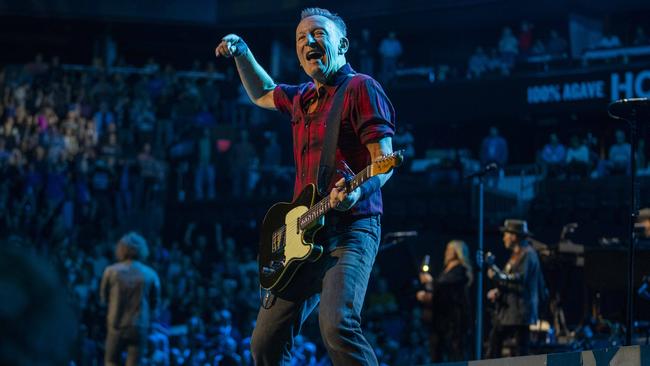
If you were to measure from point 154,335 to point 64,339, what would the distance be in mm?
8742

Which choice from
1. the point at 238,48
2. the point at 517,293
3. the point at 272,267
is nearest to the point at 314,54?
the point at 238,48

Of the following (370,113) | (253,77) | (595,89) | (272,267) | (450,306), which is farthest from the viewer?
(595,89)

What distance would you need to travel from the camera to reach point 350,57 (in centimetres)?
2248

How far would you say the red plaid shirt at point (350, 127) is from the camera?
12.9ft

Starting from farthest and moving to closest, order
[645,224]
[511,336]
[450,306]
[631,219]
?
1. [450,306]
2. [511,336]
3. [645,224]
4. [631,219]

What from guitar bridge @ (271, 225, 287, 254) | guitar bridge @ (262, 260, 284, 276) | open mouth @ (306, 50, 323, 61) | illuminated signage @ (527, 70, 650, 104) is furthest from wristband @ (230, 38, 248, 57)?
illuminated signage @ (527, 70, 650, 104)

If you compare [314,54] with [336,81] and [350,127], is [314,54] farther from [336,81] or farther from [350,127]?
[350,127]

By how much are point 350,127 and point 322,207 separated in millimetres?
390

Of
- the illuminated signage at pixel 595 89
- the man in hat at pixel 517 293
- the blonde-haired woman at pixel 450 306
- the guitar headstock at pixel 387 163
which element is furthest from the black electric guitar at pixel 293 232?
the illuminated signage at pixel 595 89

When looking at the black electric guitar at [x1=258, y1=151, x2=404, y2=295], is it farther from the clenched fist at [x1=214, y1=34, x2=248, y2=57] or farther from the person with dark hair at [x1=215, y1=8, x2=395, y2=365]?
the clenched fist at [x1=214, y1=34, x2=248, y2=57]

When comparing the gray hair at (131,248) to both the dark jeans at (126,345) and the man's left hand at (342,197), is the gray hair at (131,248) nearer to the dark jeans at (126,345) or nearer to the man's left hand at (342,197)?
the dark jeans at (126,345)

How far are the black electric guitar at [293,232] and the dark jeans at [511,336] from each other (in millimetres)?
6062

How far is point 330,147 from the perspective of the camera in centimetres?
399

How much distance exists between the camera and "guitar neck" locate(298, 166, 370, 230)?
3705mm
